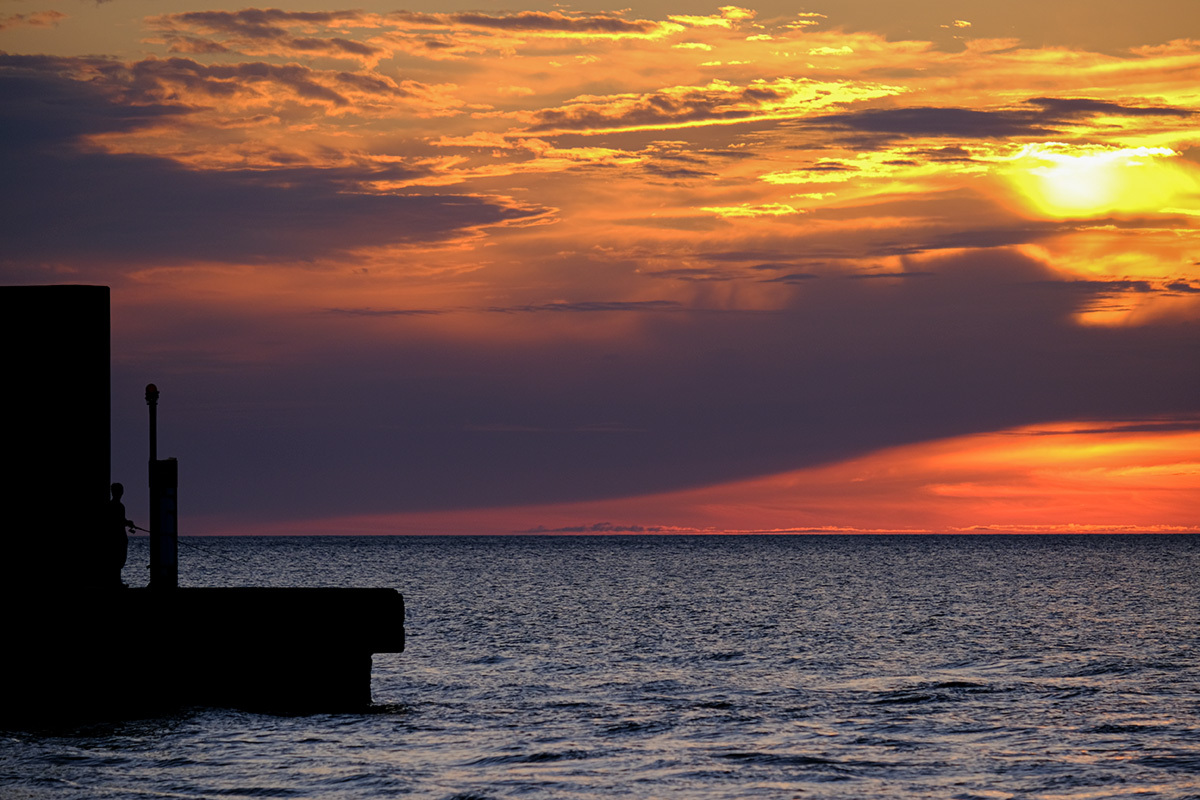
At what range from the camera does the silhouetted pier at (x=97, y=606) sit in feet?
57.0

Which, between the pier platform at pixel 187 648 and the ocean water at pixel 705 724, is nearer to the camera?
the ocean water at pixel 705 724

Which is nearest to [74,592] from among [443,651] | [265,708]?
[265,708]

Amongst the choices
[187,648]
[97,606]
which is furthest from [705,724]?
[97,606]

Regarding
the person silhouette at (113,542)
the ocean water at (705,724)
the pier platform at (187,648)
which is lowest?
the ocean water at (705,724)

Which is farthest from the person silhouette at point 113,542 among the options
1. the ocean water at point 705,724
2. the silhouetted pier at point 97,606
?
the ocean water at point 705,724

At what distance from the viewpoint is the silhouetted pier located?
17.4 metres

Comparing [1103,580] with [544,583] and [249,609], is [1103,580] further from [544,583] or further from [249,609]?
[249,609]

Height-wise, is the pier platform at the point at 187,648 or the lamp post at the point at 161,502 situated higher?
the lamp post at the point at 161,502

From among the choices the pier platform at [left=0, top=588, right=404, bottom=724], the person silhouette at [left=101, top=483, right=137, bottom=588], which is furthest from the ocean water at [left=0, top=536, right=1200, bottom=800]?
the person silhouette at [left=101, top=483, right=137, bottom=588]

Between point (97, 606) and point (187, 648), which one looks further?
point (187, 648)

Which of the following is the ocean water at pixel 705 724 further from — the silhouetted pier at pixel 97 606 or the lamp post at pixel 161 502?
the lamp post at pixel 161 502

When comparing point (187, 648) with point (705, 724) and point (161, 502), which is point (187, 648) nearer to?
point (161, 502)

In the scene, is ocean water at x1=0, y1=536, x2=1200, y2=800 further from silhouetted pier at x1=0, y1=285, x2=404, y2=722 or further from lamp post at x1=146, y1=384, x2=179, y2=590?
lamp post at x1=146, y1=384, x2=179, y2=590

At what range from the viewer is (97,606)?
17.4 metres
